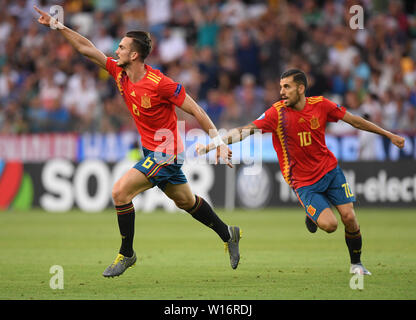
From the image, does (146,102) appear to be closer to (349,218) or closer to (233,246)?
(233,246)

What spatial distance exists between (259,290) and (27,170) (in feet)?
41.8

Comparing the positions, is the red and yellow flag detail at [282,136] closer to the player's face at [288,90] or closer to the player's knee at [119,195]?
the player's face at [288,90]

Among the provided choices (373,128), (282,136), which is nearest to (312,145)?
(282,136)

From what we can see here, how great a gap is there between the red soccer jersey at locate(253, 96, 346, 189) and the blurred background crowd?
9667mm

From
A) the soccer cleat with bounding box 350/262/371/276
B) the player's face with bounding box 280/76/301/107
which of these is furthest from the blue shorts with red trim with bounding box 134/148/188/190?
the soccer cleat with bounding box 350/262/371/276

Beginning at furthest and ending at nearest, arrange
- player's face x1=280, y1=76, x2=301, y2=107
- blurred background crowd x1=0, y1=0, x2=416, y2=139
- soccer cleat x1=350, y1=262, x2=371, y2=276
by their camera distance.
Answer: blurred background crowd x1=0, y1=0, x2=416, y2=139 < player's face x1=280, y1=76, x2=301, y2=107 < soccer cleat x1=350, y1=262, x2=371, y2=276

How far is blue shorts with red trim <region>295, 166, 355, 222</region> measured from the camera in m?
8.03

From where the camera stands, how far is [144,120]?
26.0ft

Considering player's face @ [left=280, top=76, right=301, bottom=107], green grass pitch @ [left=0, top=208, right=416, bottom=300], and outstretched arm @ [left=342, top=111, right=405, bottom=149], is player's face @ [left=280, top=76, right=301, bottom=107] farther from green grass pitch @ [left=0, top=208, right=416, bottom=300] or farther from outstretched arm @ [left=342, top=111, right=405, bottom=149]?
green grass pitch @ [left=0, top=208, right=416, bottom=300]

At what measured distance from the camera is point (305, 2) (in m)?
20.8

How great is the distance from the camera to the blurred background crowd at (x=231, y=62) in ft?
60.5

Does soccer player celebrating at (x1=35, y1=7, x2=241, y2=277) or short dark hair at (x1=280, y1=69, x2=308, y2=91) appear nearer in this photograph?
soccer player celebrating at (x1=35, y1=7, x2=241, y2=277)

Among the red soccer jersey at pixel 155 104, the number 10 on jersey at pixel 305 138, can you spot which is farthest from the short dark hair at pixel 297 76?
the red soccer jersey at pixel 155 104
